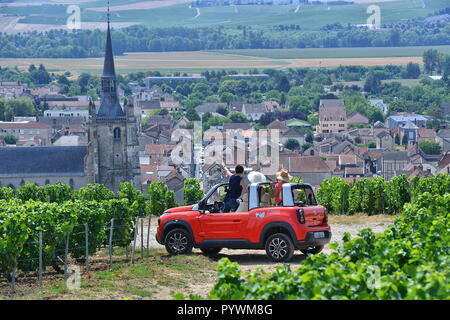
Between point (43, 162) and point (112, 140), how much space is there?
689 centimetres

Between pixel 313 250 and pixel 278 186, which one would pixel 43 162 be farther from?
pixel 278 186

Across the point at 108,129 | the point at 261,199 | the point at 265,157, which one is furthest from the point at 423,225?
the point at 265,157

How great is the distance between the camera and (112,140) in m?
90.6

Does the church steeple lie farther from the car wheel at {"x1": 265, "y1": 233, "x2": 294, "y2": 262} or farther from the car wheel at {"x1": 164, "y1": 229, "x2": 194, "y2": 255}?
the car wheel at {"x1": 265, "y1": 233, "x2": 294, "y2": 262}

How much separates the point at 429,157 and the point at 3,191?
91710 millimetres

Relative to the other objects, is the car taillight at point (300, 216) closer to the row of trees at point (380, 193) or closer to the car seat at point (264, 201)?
the car seat at point (264, 201)

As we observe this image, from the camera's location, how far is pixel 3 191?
4747 cm

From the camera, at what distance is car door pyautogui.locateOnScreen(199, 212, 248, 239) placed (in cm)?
2167

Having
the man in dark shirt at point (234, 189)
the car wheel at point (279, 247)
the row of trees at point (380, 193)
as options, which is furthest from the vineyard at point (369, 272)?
the row of trees at point (380, 193)

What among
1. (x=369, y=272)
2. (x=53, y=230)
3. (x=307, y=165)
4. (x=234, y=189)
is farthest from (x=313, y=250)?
(x=307, y=165)

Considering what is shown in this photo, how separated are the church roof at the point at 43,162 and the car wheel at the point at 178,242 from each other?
67.0 meters

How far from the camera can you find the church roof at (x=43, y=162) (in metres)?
88.8

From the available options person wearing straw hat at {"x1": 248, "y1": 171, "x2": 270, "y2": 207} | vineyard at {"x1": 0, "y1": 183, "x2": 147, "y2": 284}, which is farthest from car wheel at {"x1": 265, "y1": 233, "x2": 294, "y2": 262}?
vineyard at {"x1": 0, "y1": 183, "x2": 147, "y2": 284}

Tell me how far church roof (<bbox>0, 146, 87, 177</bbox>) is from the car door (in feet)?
222
